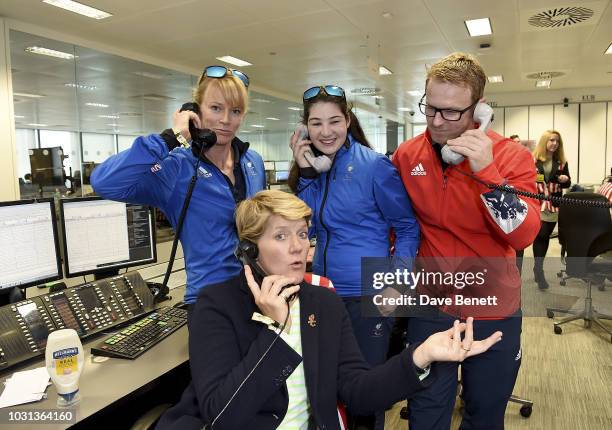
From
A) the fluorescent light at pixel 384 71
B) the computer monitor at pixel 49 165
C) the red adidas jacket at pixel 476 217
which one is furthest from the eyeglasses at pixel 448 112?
the fluorescent light at pixel 384 71

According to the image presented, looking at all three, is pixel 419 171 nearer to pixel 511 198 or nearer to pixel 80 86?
pixel 511 198

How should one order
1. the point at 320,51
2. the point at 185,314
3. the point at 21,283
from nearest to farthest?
the point at 21,283 → the point at 185,314 → the point at 320,51

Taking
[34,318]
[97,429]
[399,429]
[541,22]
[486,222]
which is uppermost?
[541,22]

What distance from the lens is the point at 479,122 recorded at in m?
1.38

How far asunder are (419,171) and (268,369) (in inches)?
33.4

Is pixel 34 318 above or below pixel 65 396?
above

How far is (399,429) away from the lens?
2615 millimetres

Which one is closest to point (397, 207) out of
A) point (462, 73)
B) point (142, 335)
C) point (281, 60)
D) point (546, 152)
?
point (462, 73)

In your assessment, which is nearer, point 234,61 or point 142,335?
point 142,335

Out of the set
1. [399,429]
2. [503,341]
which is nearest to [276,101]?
[399,429]

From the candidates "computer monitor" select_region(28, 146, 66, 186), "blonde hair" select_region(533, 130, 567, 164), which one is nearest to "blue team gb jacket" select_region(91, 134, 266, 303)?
"computer monitor" select_region(28, 146, 66, 186)

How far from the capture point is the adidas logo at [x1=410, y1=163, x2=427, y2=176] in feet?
5.13

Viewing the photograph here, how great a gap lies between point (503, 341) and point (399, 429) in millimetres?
1425

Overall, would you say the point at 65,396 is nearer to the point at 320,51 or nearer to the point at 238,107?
the point at 238,107
